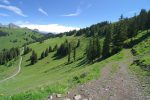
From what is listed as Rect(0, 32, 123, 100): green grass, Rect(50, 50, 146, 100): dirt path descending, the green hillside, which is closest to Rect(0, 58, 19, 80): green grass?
the green hillside

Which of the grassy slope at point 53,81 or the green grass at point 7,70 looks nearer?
the grassy slope at point 53,81

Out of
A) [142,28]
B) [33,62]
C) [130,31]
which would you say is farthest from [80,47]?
[130,31]

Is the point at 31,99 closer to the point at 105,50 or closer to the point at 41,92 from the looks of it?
the point at 41,92

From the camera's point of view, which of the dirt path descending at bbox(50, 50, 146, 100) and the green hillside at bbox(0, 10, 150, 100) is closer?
A: the dirt path descending at bbox(50, 50, 146, 100)

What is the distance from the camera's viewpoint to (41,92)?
16188 millimetres

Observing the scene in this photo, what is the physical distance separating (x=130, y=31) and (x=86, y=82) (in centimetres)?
7920

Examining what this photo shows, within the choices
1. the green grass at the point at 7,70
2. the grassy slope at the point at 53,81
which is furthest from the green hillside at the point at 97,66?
the green grass at the point at 7,70

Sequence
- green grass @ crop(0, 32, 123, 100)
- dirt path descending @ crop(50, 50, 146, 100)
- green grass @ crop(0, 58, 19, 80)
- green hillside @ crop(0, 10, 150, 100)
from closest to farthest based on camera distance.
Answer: dirt path descending @ crop(50, 50, 146, 100), green grass @ crop(0, 32, 123, 100), green hillside @ crop(0, 10, 150, 100), green grass @ crop(0, 58, 19, 80)

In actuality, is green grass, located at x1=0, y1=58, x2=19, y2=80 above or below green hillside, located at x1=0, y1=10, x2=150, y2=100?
below

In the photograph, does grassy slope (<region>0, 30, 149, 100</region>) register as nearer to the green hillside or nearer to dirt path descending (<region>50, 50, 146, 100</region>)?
the green hillside

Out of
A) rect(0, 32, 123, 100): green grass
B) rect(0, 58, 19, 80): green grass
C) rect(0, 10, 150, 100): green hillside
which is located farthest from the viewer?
rect(0, 58, 19, 80): green grass

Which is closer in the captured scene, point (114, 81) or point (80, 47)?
point (114, 81)

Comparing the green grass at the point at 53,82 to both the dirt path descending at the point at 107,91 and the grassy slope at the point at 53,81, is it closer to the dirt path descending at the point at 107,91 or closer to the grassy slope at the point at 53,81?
the grassy slope at the point at 53,81

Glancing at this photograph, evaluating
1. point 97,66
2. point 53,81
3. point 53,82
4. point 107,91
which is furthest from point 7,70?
point 107,91
